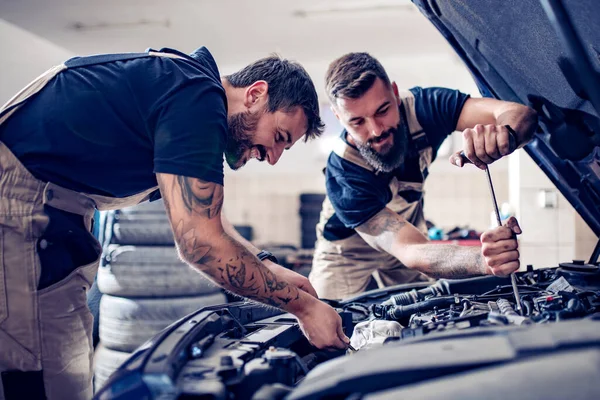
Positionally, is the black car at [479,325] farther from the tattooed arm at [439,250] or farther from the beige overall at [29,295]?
the beige overall at [29,295]

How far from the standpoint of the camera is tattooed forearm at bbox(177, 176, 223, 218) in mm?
965

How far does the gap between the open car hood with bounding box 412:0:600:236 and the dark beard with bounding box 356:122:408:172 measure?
0.30 meters

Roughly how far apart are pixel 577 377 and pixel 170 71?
90 cm

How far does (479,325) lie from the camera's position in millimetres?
812

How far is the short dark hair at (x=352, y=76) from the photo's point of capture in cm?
165

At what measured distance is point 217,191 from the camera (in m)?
1.02

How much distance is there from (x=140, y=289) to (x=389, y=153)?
57.9 inches

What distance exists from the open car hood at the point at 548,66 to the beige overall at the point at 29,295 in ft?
2.51

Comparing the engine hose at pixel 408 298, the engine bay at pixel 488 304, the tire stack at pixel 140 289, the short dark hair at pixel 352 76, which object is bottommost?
the tire stack at pixel 140 289

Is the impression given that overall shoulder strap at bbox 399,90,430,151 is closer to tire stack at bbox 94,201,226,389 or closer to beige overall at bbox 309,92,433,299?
beige overall at bbox 309,92,433,299

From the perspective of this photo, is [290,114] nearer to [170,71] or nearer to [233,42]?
[170,71]


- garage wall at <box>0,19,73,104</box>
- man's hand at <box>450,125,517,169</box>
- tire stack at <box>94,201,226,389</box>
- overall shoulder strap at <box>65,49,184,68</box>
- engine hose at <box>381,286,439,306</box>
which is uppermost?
garage wall at <box>0,19,73,104</box>

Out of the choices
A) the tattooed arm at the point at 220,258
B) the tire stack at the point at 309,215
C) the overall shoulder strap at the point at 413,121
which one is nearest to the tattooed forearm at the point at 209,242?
the tattooed arm at the point at 220,258

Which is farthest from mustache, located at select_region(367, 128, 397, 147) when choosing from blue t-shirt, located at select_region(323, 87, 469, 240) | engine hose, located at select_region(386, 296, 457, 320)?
engine hose, located at select_region(386, 296, 457, 320)
